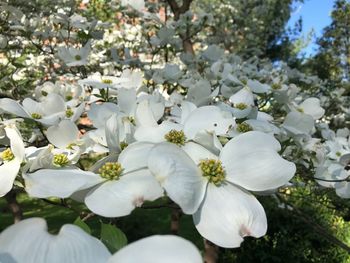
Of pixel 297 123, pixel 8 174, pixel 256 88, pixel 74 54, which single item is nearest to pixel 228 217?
pixel 8 174

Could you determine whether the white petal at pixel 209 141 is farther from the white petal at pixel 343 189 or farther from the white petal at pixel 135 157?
the white petal at pixel 343 189

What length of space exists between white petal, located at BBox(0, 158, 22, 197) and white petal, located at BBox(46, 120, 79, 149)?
0.70 ft

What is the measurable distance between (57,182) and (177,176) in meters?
0.20

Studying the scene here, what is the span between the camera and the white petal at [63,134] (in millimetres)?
1111

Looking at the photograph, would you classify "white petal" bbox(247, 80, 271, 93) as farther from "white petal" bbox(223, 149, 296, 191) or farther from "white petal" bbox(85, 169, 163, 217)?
"white petal" bbox(85, 169, 163, 217)

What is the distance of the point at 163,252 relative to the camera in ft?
1.47

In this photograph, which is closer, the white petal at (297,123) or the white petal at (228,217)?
the white petal at (228,217)

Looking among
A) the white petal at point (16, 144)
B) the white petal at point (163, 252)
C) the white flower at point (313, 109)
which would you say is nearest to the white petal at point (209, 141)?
the white petal at point (16, 144)

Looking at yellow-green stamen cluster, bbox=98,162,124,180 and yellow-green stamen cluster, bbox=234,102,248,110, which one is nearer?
yellow-green stamen cluster, bbox=98,162,124,180

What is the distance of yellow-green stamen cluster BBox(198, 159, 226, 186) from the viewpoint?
0.78m

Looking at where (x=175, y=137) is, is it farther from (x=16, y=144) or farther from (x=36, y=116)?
(x=36, y=116)

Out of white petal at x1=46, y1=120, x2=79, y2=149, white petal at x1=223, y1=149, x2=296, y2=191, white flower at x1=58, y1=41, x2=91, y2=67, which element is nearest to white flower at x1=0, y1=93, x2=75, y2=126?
white petal at x1=46, y1=120, x2=79, y2=149

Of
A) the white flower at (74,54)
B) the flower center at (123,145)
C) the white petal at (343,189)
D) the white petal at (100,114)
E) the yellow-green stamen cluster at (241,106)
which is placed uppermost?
the flower center at (123,145)

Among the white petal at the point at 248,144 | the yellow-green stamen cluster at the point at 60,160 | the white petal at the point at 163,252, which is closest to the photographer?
the white petal at the point at 163,252
